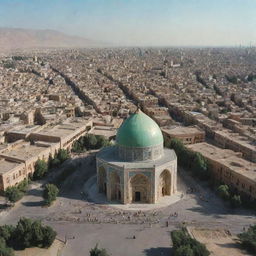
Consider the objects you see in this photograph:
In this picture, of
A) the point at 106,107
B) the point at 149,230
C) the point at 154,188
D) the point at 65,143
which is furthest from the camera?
the point at 106,107

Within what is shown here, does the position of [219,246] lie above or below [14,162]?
below

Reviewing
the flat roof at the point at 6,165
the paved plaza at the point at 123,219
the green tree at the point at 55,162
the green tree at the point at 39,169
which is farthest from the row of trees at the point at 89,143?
the paved plaza at the point at 123,219

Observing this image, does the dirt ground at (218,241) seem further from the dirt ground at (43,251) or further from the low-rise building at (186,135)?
the low-rise building at (186,135)

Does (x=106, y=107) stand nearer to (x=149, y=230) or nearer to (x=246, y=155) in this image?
(x=246, y=155)

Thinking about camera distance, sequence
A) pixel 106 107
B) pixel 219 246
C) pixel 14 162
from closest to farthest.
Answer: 1. pixel 219 246
2. pixel 14 162
3. pixel 106 107

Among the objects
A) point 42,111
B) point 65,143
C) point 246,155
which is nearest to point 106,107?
point 42,111
